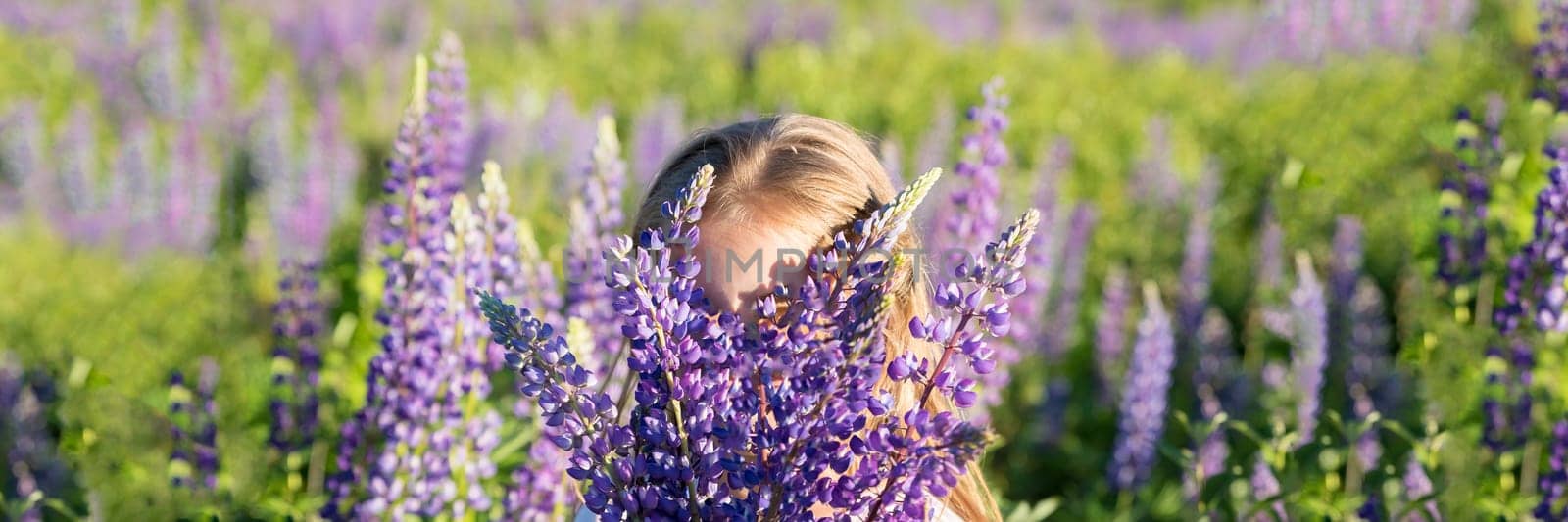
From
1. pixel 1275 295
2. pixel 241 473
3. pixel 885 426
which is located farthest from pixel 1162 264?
pixel 885 426

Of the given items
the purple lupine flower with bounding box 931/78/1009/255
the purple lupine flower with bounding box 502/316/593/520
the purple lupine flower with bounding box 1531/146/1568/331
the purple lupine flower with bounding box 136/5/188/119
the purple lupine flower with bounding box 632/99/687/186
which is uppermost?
the purple lupine flower with bounding box 136/5/188/119

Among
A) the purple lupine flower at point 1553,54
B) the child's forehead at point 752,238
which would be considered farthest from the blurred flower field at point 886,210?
the child's forehead at point 752,238

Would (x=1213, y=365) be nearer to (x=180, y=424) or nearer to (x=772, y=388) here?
(x=180, y=424)

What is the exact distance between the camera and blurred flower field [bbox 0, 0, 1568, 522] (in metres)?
2.85

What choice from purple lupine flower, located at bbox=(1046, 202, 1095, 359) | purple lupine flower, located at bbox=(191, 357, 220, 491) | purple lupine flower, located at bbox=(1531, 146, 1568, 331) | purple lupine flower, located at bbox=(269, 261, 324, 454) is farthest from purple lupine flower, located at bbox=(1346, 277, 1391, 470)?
purple lupine flower, located at bbox=(191, 357, 220, 491)

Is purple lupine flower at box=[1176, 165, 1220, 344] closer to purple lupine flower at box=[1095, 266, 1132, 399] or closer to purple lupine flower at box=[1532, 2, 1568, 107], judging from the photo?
purple lupine flower at box=[1095, 266, 1132, 399]

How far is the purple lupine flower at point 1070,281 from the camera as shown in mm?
5488

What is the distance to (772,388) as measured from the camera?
144cm

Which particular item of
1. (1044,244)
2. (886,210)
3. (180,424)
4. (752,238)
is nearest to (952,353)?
(886,210)

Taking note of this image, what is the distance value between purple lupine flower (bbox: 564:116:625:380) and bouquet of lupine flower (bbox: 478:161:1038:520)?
1.28 m

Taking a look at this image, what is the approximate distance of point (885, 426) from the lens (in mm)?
1420

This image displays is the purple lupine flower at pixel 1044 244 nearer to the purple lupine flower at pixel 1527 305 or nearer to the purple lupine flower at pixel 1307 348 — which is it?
the purple lupine flower at pixel 1307 348

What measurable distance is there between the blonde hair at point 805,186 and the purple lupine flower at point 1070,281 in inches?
120

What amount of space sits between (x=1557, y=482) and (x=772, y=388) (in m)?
2.23
